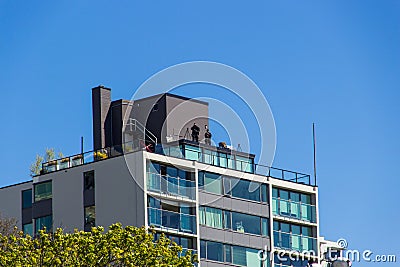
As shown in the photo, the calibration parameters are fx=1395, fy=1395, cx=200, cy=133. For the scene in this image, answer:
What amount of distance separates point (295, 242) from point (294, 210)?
237 cm

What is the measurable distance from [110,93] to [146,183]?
15.6m

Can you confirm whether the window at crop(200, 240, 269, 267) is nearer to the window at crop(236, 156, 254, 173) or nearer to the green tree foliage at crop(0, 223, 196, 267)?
the window at crop(236, 156, 254, 173)

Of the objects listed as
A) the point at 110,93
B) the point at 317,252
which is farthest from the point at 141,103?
the point at 317,252

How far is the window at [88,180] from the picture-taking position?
94.0 m

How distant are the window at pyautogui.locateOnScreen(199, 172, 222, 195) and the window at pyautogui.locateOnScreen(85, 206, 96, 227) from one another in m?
7.60

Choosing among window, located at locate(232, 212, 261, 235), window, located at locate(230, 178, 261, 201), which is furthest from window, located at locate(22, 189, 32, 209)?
window, located at locate(232, 212, 261, 235)

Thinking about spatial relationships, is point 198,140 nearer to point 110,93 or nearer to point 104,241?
point 110,93

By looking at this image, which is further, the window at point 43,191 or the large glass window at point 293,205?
the large glass window at point 293,205

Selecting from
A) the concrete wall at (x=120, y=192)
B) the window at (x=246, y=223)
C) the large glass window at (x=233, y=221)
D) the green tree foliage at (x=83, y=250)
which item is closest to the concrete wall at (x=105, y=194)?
the concrete wall at (x=120, y=192)

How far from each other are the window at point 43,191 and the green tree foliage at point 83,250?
1217 inches

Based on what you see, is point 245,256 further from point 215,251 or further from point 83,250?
point 83,250

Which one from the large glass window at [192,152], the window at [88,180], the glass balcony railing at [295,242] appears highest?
the large glass window at [192,152]

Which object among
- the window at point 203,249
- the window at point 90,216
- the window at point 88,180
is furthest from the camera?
the window at point 88,180

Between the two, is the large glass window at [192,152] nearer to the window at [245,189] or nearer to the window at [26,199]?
the window at [245,189]
